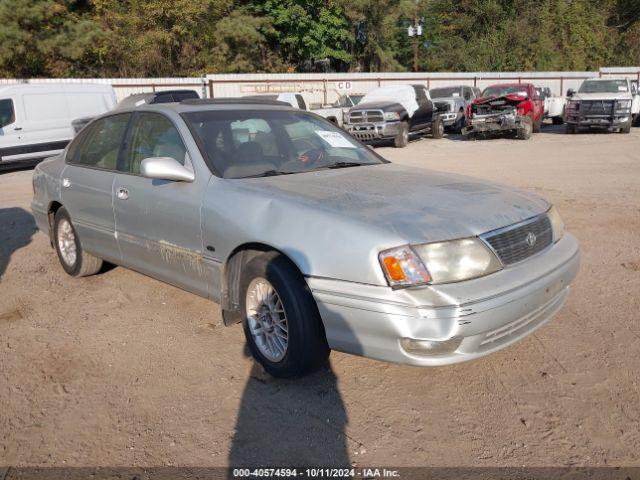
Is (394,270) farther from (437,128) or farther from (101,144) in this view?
(437,128)

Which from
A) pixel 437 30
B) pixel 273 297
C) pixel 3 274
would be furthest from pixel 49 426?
pixel 437 30

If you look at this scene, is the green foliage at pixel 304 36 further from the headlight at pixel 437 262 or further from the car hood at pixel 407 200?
the headlight at pixel 437 262

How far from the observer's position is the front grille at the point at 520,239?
10.2 feet

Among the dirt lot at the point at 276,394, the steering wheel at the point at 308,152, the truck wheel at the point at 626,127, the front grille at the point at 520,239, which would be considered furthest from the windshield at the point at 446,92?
the front grille at the point at 520,239

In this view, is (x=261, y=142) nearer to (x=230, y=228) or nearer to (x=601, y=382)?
(x=230, y=228)

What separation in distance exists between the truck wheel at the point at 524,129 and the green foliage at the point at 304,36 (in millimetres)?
21613

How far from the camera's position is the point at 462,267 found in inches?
117

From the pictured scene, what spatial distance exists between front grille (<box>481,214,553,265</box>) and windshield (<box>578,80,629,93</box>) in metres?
18.3

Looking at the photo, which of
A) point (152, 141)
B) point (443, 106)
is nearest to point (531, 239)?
point (152, 141)

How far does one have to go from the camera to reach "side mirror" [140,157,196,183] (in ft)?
12.3

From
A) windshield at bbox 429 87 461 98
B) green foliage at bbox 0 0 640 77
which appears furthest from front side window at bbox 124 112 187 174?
green foliage at bbox 0 0 640 77

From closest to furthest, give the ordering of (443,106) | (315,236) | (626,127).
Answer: (315,236), (626,127), (443,106)

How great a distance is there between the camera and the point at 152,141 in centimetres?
439

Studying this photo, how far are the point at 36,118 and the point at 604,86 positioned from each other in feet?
56.2
